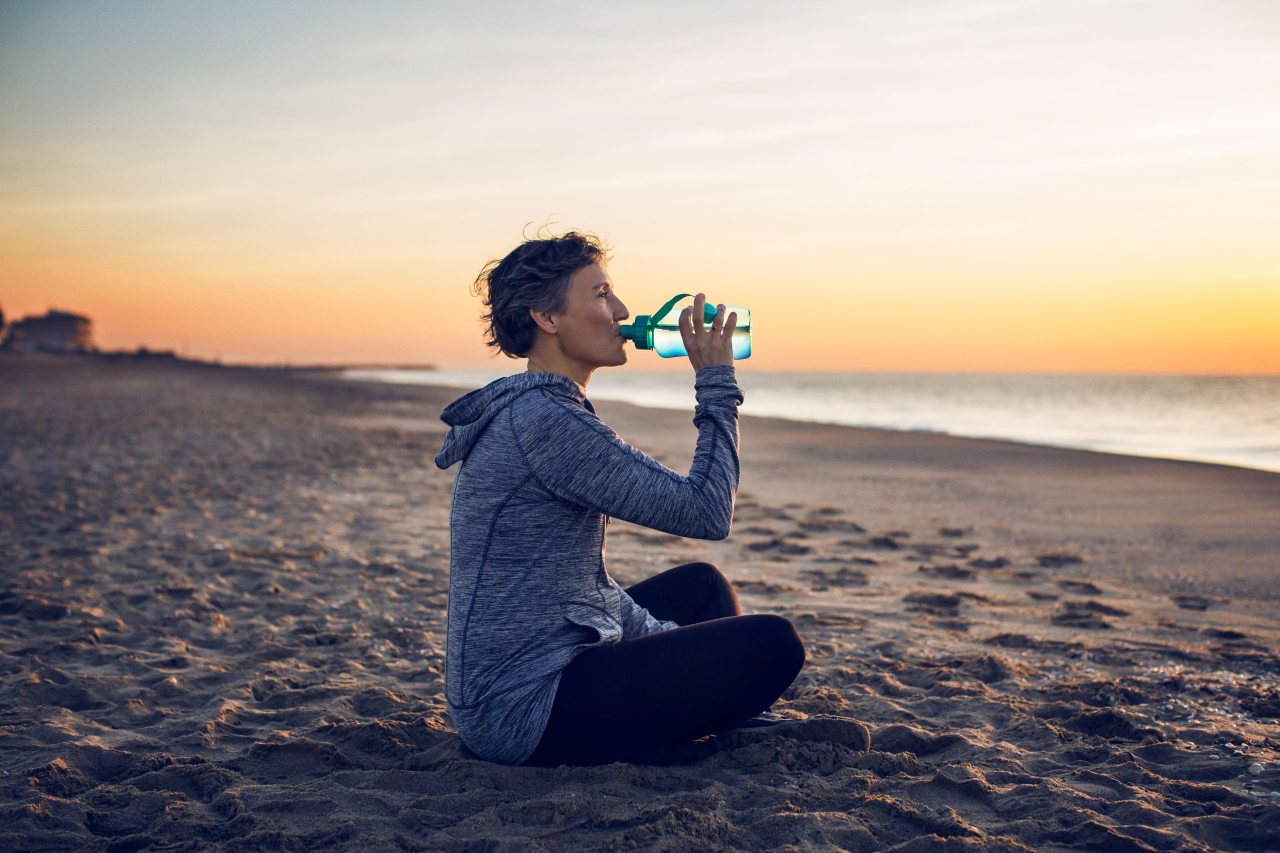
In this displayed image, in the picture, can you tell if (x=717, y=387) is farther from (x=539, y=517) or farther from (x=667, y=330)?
(x=539, y=517)

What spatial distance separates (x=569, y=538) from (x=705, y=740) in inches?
33.8

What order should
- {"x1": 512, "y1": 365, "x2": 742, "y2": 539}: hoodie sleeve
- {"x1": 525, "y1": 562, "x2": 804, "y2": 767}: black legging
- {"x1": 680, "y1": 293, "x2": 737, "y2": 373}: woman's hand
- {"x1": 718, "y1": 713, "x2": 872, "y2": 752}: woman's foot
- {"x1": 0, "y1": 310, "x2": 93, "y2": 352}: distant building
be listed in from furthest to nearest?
{"x1": 0, "y1": 310, "x2": 93, "y2": 352}: distant building, {"x1": 718, "y1": 713, "x2": 872, "y2": 752}: woman's foot, {"x1": 680, "y1": 293, "x2": 737, "y2": 373}: woman's hand, {"x1": 525, "y1": 562, "x2": 804, "y2": 767}: black legging, {"x1": 512, "y1": 365, "x2": 742, "y2": 539}: hoodie sleeve

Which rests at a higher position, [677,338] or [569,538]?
[677,338]

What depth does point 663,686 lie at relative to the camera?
2.07 meters

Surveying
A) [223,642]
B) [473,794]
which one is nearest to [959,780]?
[473,794]

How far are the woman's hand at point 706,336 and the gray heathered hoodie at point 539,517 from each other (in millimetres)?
42

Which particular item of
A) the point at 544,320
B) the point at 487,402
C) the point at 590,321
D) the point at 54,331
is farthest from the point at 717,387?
the point at 54,331

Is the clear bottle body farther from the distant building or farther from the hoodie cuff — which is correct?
the distant building

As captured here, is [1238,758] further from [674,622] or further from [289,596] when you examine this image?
[289,596]

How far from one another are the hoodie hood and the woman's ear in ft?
0.42

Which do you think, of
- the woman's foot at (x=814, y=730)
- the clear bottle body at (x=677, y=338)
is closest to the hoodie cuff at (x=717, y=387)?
the clear bottle body at (x=677, y=338)

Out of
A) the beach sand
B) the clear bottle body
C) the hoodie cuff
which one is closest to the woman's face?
the clear bottle body

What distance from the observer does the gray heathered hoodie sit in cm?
194

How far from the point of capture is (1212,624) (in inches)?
152
